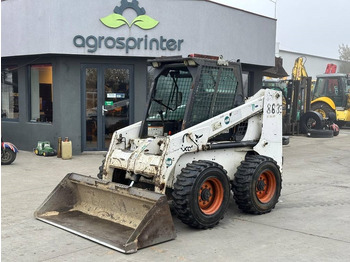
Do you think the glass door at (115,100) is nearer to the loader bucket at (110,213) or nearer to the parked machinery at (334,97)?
the loader bucket at (110,213)

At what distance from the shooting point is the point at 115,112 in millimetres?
12406

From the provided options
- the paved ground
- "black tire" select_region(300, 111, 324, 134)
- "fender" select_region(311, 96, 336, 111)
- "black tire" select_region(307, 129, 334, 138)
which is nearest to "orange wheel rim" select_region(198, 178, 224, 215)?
the paved ground

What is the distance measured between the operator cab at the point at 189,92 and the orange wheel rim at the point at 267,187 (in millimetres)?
1202

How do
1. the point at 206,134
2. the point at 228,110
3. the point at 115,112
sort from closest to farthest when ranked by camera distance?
1. the point at 206,134
2. the point at 228,110
3. the point at 115,112

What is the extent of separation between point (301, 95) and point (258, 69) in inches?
192

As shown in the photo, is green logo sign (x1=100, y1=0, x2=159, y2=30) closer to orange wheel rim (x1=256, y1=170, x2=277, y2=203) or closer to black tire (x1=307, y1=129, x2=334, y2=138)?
orange wheel rim (x1=256, y1=170, x2=277, y2=203)

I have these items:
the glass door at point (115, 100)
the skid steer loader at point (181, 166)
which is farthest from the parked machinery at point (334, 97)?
the skid steer loader at point (181, 166)

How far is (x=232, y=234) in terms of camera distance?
5.62 m

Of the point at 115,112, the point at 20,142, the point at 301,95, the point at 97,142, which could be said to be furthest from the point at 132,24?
the point at 301,95

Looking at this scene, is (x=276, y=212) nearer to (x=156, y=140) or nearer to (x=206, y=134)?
(x=206, y=134)

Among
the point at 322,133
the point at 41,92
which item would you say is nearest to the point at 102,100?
the point at 41,92

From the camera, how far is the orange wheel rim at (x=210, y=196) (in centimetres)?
577

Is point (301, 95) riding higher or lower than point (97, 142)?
higher

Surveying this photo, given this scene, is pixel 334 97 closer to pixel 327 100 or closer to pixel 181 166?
pixel 327 100
